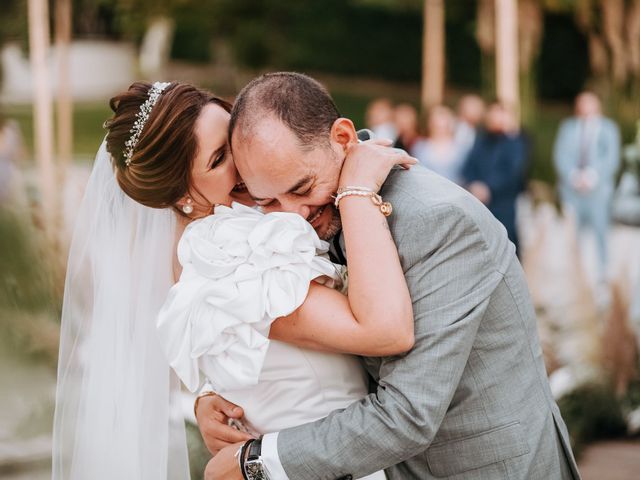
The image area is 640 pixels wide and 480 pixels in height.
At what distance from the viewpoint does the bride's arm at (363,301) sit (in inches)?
80.3

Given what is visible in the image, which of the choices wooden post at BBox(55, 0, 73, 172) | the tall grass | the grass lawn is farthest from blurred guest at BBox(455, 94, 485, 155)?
the grass lawn

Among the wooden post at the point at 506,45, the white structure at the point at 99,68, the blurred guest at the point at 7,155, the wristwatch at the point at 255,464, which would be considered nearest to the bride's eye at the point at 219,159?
the wristwatch at the point at 255,464

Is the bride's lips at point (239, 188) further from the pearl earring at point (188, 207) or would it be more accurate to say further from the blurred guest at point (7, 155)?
the blurred guest at point (7, 155)

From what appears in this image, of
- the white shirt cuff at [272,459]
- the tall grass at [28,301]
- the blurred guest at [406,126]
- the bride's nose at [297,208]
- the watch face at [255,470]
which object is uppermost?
the bride's nose at [297,208]

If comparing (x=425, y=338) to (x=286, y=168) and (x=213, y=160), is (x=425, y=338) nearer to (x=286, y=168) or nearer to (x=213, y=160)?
(x=286, y=168)

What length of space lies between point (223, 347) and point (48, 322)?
3.03 metres

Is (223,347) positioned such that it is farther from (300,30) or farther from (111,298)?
(300,30)

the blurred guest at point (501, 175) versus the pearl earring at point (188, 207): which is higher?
the pearl earring at point (188, 207)

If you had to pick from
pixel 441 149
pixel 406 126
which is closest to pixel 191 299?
pixel 441 149

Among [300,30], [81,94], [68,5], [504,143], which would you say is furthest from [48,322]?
[300,30]

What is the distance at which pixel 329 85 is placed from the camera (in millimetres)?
24375

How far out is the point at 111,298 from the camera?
274cm

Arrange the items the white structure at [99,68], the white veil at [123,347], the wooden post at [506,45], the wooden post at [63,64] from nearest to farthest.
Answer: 1. the white veil at [123,347]
2. the wooden post at [506,45]
3. the wooden post at [63,64]
4. the white structure at [99,68]

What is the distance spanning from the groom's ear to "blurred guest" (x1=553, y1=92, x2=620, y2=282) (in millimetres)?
8359
